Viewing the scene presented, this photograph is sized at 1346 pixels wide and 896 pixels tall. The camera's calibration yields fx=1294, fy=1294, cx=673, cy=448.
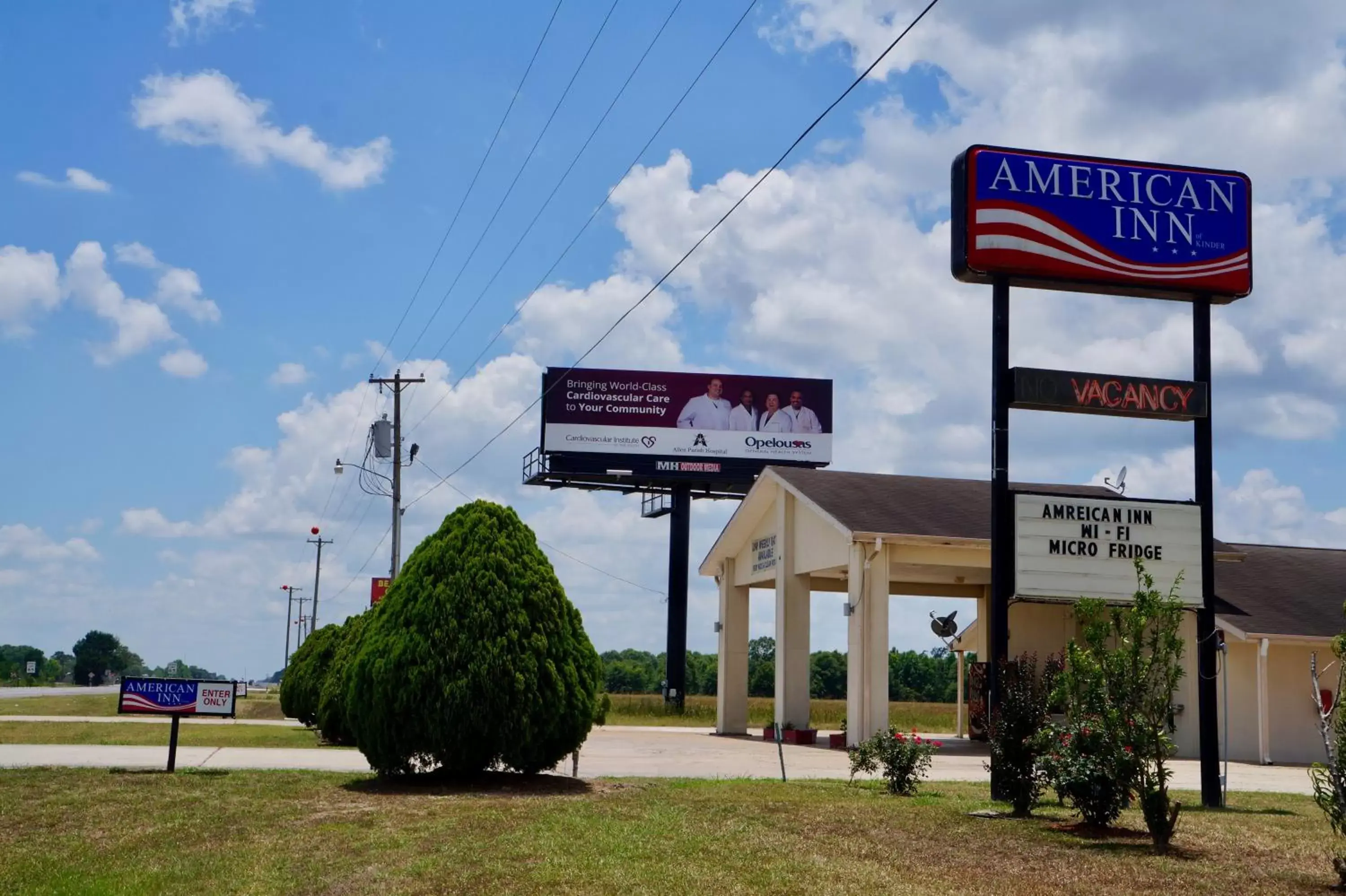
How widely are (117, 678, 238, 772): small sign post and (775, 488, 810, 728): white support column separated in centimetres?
1545

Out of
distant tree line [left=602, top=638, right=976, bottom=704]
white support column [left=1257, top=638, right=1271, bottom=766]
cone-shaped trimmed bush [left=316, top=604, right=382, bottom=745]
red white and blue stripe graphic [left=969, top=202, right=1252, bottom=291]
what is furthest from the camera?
distant tree line [left=602, top=638, right=976, bottom=704]

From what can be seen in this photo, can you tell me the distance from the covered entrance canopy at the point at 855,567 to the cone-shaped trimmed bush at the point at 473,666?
1156cm

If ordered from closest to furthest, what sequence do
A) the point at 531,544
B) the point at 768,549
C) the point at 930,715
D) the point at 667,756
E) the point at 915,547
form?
the point at 531,544
the point at 667,756
the point at 915,547
the point at 768,549
the point at 930,715

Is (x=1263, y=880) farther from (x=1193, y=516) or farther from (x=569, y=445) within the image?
(x=569, y=445)

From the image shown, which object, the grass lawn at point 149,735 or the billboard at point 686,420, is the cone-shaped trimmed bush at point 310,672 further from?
the billboard at point 686,420

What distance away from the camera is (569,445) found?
165ft

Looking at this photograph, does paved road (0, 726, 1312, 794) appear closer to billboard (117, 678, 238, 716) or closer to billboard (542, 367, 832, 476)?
billboard (117, 678, 238, 716)

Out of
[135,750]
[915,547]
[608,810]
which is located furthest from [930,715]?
[608,810]

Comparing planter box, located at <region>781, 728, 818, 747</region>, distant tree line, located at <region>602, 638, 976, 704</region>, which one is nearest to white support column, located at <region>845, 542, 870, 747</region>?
planter box, located at <region>781, 728, 818, 747</region>

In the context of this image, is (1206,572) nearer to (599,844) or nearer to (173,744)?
(599,844)

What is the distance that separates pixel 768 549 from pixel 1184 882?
23486mm

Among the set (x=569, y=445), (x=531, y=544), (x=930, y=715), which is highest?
(x=569, y=445)

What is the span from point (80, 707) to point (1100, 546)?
1767 inches

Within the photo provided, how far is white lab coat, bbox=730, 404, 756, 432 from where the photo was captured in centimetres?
5197
